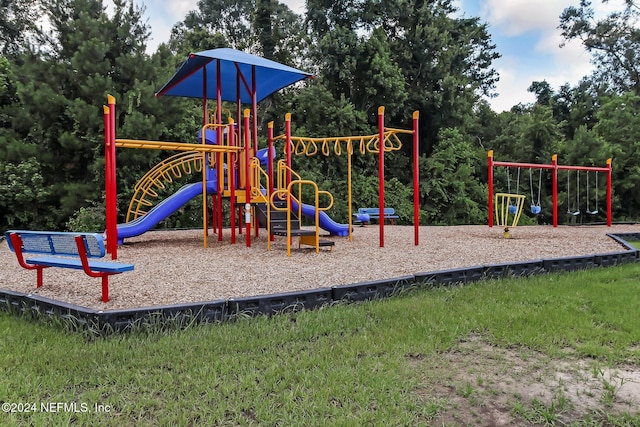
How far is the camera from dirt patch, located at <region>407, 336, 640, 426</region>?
2.14 meters

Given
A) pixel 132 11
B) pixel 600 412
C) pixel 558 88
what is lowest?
pixel 600 412

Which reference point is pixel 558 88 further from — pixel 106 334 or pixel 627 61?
pixel 106 334

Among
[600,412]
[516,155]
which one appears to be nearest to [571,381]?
[600,412]

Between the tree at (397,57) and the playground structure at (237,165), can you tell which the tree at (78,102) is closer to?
the playground structure at (237,165)

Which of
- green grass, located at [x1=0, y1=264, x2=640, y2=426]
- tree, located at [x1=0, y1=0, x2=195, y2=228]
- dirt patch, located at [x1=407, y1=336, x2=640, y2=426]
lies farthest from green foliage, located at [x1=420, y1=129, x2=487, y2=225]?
dirt patch, located at [x1=407, y1=336, x2=640, y2=426]

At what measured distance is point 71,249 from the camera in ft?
12.7

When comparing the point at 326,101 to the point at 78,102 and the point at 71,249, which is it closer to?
the point at 78,102

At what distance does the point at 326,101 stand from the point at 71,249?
535 inches

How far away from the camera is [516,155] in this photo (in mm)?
21219

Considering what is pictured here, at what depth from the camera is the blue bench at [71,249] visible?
364 centimetres

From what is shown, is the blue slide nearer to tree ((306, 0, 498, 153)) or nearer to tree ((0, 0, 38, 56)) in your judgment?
tree ((306, 0, 498, 153))

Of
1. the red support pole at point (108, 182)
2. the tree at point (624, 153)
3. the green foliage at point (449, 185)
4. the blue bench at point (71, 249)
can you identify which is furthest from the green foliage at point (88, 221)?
the tree at point (624, 153)

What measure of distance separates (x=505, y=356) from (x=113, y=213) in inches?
213


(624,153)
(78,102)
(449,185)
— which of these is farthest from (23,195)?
(624,153)
